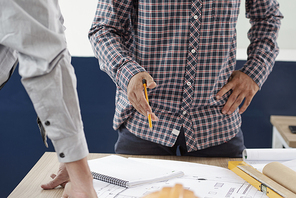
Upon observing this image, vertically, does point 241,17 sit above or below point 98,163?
above

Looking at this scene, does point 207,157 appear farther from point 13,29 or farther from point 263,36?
point 13,29

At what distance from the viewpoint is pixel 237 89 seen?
3.84 feet

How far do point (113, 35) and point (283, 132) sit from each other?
1.06 metres

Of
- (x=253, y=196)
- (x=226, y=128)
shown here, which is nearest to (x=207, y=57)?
(x=226, y=128)

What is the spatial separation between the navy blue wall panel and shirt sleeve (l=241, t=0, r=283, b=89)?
687 millimetres

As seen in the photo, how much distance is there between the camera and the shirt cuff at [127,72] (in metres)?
1.00

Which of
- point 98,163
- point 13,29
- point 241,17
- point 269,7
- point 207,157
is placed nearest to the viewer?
point 13,29

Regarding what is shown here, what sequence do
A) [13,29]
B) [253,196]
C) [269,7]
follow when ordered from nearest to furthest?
[13,29] < [253,196] < [269,7]

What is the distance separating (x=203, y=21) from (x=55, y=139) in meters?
0.72

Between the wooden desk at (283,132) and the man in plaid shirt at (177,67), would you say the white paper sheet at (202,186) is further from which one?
the wooden desk at (283,132)

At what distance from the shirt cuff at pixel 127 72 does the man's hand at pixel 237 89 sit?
1.08ft

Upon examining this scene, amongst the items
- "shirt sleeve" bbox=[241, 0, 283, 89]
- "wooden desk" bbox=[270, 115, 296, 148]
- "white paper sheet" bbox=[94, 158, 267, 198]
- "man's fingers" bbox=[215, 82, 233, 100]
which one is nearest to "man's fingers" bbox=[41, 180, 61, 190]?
"white paper sheet" bbox=[94, 158, 267, 198]

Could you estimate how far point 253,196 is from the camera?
75cm

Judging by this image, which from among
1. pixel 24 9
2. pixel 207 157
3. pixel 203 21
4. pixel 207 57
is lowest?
pixel 207 157
